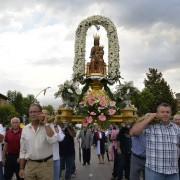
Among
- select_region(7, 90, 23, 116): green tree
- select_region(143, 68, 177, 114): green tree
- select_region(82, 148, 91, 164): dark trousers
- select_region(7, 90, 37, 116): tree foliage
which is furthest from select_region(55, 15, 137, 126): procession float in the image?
select_region(7, 90, 23, 116): green tree

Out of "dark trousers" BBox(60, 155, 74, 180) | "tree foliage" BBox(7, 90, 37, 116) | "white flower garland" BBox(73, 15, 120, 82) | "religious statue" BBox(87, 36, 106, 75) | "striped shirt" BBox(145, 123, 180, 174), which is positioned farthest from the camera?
"tree foliage" BBox(7, 90, 37, 116)

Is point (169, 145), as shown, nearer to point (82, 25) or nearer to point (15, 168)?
point (15, 168)

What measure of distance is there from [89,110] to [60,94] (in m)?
8.83

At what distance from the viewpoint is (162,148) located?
20.9 ft

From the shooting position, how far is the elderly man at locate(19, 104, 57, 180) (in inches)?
297

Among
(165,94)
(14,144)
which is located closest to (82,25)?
(14,144)

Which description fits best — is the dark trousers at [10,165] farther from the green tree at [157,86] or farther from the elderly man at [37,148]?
the green tree at [157,86]

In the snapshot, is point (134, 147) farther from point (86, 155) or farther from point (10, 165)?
point (86, 155)

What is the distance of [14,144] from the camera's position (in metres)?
10.9

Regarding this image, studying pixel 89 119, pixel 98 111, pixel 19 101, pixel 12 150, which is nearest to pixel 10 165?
pixel 12 150

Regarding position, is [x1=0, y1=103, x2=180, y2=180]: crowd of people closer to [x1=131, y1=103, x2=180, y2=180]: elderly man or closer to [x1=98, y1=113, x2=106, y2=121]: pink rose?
[x1=131, y1=103, x2=180, y2=180]: elderly man

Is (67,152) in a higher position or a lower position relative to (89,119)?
lower

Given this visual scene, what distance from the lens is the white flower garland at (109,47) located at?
2967 cm

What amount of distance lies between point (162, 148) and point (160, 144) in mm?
58
